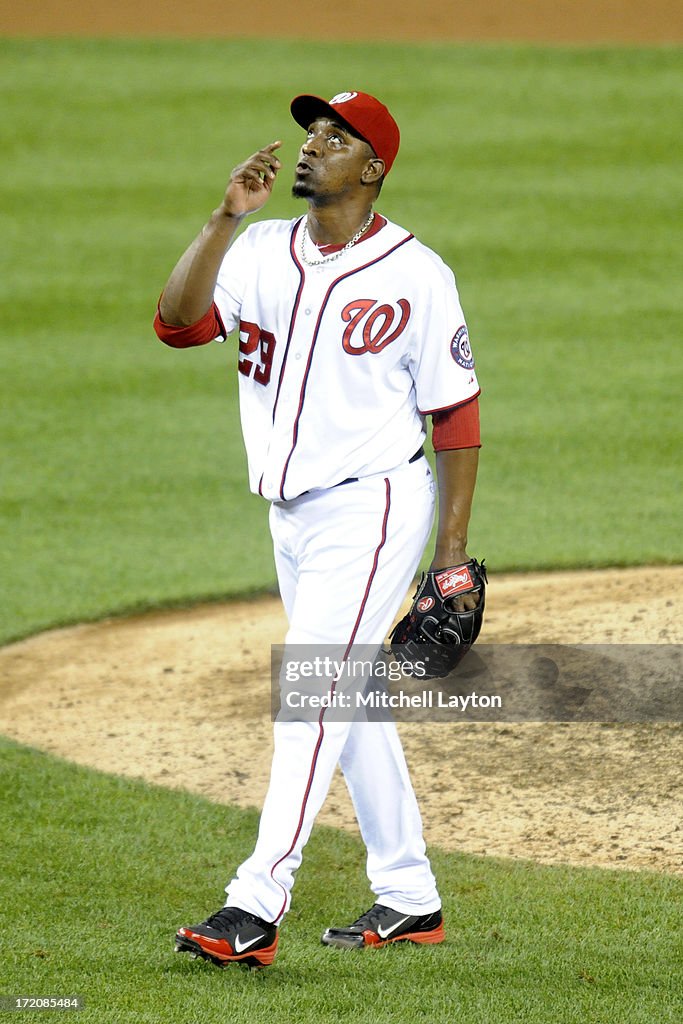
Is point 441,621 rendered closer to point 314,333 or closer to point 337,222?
point 314,333

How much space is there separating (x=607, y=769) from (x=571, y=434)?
456 centimetres

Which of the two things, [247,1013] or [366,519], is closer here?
[247,1013]

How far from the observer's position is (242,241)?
353 cm

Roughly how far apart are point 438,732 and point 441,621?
1865mm

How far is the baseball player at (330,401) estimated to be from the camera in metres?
3.30

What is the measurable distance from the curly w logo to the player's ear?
11.8 inches

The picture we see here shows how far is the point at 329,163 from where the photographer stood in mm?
3336

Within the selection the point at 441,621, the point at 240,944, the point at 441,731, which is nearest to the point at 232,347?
the point at 441,731

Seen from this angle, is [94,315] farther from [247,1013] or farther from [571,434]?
[247,1013]

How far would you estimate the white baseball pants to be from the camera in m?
3.30

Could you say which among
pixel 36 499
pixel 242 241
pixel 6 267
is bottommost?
pixel 36 499

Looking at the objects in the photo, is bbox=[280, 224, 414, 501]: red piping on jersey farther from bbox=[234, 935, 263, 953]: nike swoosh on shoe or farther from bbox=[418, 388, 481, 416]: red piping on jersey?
bbox=[234, 935, 263, 953]: nike swoosh on shoe

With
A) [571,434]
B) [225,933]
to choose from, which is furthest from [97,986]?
[571,434]

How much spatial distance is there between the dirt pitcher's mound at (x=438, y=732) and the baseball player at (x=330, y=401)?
1210mm
